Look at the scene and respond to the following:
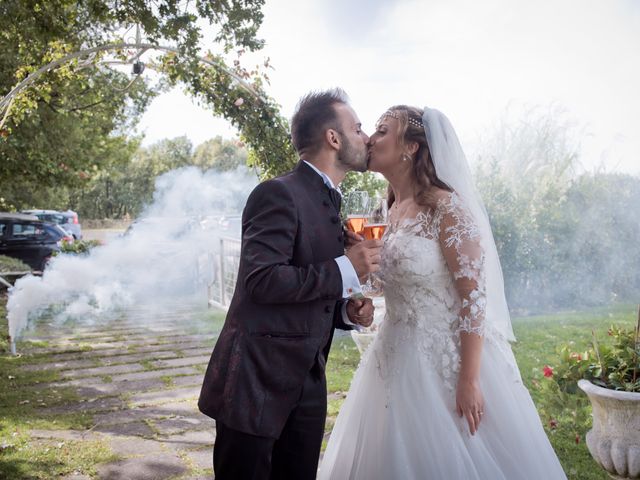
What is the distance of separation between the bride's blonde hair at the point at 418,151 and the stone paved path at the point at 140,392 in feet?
7.87

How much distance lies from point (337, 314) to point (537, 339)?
5.67m

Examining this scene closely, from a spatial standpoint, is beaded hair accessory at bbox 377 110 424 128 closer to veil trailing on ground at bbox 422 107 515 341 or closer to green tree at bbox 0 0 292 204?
veil trailing on ground at bbox 422 107 515 341

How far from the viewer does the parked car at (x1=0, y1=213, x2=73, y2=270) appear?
15383 mm

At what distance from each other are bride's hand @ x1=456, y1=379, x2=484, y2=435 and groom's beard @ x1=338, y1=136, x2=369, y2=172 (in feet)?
3.26

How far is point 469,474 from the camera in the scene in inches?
91.4

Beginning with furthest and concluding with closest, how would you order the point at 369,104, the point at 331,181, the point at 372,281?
the point at 369,104
the point at 372,281
the point at 331,181

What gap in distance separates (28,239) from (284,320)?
15.4m

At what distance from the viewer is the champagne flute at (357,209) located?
2.40 m

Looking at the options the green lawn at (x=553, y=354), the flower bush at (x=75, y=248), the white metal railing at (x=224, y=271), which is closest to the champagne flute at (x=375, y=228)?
the green lawn at (x=553, y=354)

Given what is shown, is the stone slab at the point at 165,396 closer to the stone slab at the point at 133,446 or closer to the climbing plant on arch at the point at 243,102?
the stone slab at the point at 133,446

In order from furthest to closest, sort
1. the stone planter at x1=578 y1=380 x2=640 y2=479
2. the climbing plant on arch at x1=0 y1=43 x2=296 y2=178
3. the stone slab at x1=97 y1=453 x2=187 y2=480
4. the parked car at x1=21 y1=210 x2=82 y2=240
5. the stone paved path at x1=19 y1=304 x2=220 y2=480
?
the parked car at x1=21 y1=210 x2=82 y2=240, the climbing plant on arch at x1=0 y1=43 x2=296 y2=178, the stone paved path at x1=19 y1=304 x2=220 y2=480, the stone slab at x1=97 y1=453 x2=187 y2=480, the stone planter at x1=578 y1=380 x2=640 y2=479

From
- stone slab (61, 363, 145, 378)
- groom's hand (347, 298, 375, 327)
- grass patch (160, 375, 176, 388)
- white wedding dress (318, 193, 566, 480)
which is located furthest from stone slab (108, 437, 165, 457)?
groom's hand (347, 298, 375, 327)

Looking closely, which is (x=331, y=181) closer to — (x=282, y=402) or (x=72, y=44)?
(x=282, y=402)

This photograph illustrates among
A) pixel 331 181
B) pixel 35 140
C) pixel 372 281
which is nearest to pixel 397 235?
pixel 372 281
